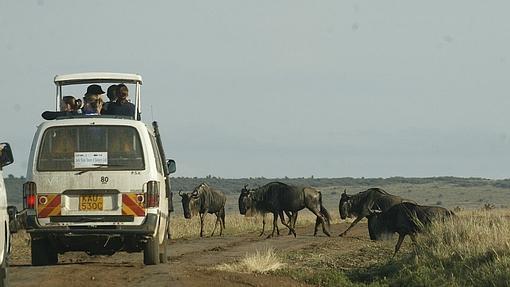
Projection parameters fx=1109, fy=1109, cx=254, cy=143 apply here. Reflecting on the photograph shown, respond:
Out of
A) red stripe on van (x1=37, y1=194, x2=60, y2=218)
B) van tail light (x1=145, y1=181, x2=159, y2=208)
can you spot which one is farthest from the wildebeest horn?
red stripe on van (x1=37, y1=194, x2=60, y2=218)

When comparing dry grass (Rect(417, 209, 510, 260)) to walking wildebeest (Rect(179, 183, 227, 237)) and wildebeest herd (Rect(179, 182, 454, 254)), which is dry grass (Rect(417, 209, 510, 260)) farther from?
walking wildebeest (Rect(179, 183, 227, 237))

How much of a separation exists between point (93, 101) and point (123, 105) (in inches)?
21.7

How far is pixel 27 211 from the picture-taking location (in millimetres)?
17078

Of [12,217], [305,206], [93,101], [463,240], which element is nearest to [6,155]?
[12,217]

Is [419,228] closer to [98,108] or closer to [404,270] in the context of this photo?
[404,270]

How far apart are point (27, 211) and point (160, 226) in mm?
2159

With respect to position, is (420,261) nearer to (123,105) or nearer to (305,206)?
(123,105)

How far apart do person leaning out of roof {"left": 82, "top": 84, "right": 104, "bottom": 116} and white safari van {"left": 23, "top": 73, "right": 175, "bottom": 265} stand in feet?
4.65

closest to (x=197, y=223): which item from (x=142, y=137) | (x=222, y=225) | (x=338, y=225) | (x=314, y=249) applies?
(x=222, y=225)

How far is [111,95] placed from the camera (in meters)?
19.1

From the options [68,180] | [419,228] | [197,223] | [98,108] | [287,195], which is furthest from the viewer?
[197,223]

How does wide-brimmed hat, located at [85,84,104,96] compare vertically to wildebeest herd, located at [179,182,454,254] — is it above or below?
above

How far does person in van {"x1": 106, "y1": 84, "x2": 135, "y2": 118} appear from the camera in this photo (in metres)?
18.5

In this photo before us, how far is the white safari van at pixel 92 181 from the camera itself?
16.9 metres
